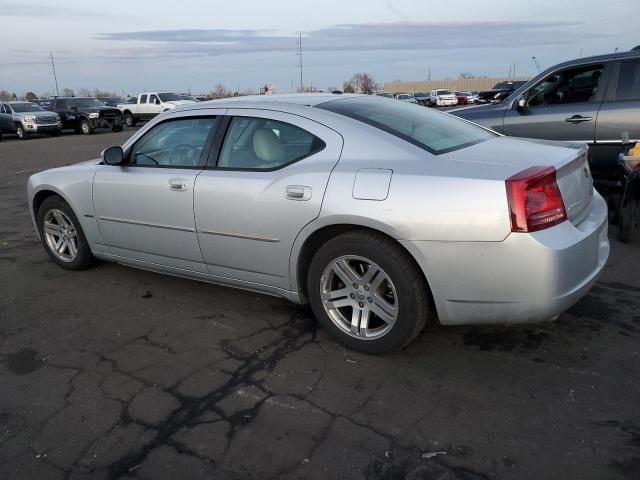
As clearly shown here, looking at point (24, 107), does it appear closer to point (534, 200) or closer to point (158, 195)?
point (158, 195)

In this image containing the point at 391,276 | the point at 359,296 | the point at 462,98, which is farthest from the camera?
the point at 462,98

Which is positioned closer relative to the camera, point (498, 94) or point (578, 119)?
point (578, 119)

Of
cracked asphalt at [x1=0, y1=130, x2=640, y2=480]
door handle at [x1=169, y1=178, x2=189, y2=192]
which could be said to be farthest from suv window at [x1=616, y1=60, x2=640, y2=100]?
door handle at [x1=169, y1=178, x2=189, y2=192]

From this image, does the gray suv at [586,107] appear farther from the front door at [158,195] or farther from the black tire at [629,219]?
the front door at [158,195]

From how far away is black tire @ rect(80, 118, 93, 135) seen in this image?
26.8 meters

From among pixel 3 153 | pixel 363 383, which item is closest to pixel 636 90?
pixel 363 383

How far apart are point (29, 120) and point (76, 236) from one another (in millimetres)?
22912

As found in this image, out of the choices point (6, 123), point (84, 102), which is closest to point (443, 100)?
point (84, 102)

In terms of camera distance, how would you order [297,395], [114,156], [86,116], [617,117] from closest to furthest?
[297,395] < [114,156] < [617,117] < [86,116]

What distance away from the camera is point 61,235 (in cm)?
514

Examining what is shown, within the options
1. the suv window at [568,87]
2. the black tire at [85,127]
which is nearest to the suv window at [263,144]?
the suv window at [568,87]

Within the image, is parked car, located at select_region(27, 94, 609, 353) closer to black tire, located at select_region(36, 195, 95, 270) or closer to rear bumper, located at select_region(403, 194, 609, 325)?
rear bumper, located at select_region(403, 194, 609, 325)

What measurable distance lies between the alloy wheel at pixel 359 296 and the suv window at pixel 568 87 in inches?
192

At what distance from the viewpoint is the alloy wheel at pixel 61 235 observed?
506cm
